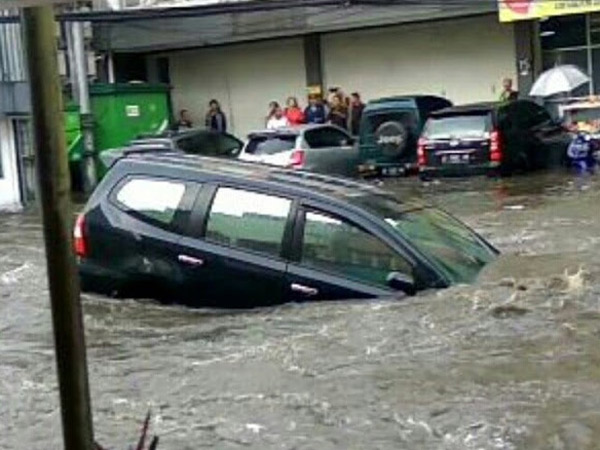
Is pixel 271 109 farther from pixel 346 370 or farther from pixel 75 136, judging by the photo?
pixel 346 370

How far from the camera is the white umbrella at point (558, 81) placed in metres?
26.1

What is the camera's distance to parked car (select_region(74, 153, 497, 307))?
8469 millimetres

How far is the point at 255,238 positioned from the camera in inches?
347

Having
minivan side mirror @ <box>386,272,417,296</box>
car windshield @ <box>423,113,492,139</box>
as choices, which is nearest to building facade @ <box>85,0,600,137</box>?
car windshield @ <box>423,113,492,139</box>

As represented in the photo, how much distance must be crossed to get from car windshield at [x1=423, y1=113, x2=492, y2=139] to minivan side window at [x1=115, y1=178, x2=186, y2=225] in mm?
14086

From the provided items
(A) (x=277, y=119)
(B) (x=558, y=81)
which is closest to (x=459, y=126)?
(B) (x=558, y=81)

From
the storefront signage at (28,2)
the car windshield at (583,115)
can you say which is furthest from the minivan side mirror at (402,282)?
the car windshield at (583,115)

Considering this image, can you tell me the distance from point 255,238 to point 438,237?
1278 millimetres

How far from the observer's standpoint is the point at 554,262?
10039mm

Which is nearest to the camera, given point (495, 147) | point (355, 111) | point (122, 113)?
point (495, 147)

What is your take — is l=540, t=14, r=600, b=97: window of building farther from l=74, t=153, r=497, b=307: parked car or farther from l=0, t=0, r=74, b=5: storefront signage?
l=0, t=0, r=74, b=5: storefront signage

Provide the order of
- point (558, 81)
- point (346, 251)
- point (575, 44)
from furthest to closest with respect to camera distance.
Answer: point (575, 44)
point (558, 81)
point (346, 251)

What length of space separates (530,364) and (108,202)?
3.72 metres

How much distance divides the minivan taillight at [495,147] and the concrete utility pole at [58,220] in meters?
20.1
